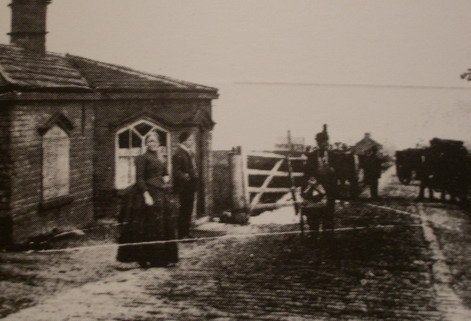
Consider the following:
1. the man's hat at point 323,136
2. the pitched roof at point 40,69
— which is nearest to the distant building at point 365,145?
the man's hat at point 323,136

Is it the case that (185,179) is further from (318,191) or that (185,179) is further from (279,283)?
(318,191)

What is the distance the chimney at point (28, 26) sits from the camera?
3.56m

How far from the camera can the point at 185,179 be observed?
362cm

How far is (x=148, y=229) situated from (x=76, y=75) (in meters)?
1.37

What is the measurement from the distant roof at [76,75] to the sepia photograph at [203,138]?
0.02m

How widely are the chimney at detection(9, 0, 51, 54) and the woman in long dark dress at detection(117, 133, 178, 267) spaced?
1244 millimetres

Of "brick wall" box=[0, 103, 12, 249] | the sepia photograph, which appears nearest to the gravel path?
the sepia photograph

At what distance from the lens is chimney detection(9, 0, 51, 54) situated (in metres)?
3.56

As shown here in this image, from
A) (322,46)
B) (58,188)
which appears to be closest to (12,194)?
(58,188)

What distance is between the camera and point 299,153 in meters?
4.16

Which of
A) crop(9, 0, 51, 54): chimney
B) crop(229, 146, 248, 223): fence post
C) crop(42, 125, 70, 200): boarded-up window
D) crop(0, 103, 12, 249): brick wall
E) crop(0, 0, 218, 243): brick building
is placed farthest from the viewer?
crop(229, 146, 248, 223): fence post

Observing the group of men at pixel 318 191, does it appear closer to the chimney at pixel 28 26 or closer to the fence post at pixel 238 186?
the fence post at pixel 238 186

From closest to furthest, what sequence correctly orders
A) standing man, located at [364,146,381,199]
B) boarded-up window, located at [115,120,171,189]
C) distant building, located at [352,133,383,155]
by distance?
boarded-up window, located at [115,120,171,189], distant building, located at [352,133,383,155], standing man, located at [364,146,381,199]

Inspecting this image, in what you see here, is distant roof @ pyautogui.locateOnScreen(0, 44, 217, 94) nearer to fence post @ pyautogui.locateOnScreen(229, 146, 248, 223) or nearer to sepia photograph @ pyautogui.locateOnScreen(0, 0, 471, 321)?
sepia photograph @ pyautogui.locateOnScreen(0, 0, 471, 321)
